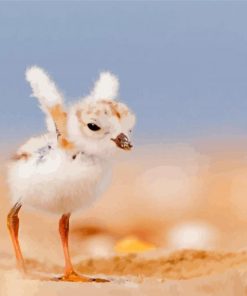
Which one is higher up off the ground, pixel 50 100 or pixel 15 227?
pixel 50 100

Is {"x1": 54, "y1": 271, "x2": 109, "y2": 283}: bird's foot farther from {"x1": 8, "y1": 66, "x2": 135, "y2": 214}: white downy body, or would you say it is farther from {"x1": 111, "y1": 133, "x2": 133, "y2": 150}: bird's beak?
{"x1": 111, "y1": 133, "x2": 133, "y2": 150}: bird's beak

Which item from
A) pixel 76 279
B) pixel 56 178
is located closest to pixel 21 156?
pixel 56 178

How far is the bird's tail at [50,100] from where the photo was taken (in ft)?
4.27

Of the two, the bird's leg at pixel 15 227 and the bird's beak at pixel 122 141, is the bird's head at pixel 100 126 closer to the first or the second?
the bird's beak at pixel 122 141

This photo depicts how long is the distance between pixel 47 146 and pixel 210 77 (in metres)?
0.27

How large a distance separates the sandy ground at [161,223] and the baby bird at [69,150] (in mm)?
39

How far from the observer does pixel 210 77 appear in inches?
55.0

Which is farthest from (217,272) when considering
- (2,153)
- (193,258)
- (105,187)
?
(2,153)

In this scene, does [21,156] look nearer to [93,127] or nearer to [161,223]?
[93,127]

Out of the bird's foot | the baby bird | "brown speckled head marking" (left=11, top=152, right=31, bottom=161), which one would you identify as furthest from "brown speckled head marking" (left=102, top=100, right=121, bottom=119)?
the bird's foot

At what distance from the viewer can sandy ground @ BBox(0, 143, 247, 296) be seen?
1.37m

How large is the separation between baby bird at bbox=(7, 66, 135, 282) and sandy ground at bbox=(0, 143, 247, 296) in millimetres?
39

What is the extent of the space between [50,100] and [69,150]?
0.07m

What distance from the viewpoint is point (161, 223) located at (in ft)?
4.59
